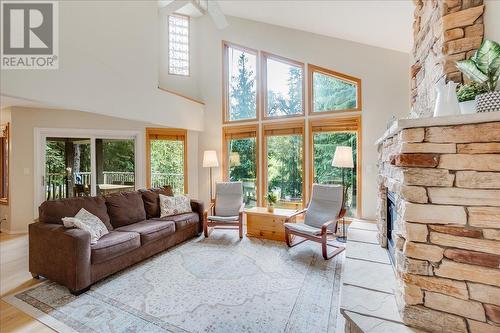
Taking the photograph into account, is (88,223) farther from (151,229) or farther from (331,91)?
(331,91)

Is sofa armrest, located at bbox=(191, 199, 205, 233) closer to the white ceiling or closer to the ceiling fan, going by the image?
the ceiling fan

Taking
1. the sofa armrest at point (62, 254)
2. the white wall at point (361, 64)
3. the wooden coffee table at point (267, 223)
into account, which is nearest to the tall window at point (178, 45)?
the white wall at point (361, 64)

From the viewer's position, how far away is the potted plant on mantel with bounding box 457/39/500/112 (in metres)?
1.35

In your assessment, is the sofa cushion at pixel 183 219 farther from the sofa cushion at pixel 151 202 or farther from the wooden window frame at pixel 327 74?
the wooden window frame at pixel 327 74

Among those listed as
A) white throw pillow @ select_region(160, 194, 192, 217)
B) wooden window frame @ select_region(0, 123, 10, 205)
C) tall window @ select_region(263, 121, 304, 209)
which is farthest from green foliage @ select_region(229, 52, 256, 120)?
wooden window frame @ select_region(0, 123, 10, 205)

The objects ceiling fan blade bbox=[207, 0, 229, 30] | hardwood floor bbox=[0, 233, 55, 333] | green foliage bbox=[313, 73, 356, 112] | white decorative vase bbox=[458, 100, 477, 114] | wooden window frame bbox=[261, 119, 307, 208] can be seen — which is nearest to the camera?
white decorative vase bbox=[458, 100, 477, 114]

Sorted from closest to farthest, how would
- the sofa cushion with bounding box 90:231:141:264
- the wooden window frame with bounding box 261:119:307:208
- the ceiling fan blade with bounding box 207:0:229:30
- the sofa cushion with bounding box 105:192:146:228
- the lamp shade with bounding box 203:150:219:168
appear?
1. the sofa cushion with bounding box 90:231:141:264
2. the ceiling fan blade with bounding box 207:0:229:30
3. the sofa cushion with bounding box 105:192:146:228
4. the wooden window frame with bounding box 261:119:307:208
5. the lamp shade with bounding box 203:150:219:168

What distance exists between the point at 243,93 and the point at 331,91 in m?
1.97

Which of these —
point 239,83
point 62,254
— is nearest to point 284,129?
point 239,83

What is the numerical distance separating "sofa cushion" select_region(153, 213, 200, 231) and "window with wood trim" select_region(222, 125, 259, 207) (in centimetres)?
153

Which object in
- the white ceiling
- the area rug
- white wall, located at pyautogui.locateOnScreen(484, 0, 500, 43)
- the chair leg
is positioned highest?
the white ceiling

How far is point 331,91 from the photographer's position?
4.60 meters

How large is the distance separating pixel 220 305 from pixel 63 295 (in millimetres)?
1655

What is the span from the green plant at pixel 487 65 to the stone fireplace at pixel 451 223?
0.28 m
